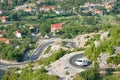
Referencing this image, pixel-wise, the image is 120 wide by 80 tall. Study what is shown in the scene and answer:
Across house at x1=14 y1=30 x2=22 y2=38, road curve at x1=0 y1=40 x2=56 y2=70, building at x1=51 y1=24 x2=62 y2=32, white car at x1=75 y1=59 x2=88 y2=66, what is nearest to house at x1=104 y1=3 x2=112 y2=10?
building at x1=51 y1=24 x2=62 y2=32

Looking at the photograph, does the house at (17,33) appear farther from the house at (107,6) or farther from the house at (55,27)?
the house at (107,6)

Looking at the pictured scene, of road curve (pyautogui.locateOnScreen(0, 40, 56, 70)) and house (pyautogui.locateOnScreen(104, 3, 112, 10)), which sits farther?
house (pyautogui.locateOnScreen(104, 3, 112, 10))

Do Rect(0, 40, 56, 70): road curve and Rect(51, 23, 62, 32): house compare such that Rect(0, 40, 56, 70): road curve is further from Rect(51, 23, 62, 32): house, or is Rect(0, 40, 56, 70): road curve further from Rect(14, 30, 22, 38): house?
Rect(51, 23, 62, 32): house

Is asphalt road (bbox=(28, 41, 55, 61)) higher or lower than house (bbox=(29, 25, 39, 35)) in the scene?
higher

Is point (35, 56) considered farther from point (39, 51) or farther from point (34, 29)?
point (34, 29)

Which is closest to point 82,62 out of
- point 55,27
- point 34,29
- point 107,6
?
point 55,27

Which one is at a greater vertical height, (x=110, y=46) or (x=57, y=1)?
(x=110, y=46)

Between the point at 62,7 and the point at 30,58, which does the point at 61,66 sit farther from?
the point at 62,7

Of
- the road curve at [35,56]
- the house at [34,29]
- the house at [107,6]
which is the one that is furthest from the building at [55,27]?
the house at [107,6]

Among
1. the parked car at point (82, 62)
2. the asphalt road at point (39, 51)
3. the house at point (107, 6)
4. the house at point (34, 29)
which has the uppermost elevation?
the parked car at point (82, 62)

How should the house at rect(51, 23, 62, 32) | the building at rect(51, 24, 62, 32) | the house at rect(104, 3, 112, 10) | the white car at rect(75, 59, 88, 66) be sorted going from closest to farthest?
the white car at rect(75, 59, 88, 66)
the house at rect(51, 23, 62, 32)
the building at rect(51, 24, 62, 32)
the house at rect(104, 3, 112, 10)

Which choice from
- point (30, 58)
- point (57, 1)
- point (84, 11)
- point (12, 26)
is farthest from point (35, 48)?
point (57, 1)
